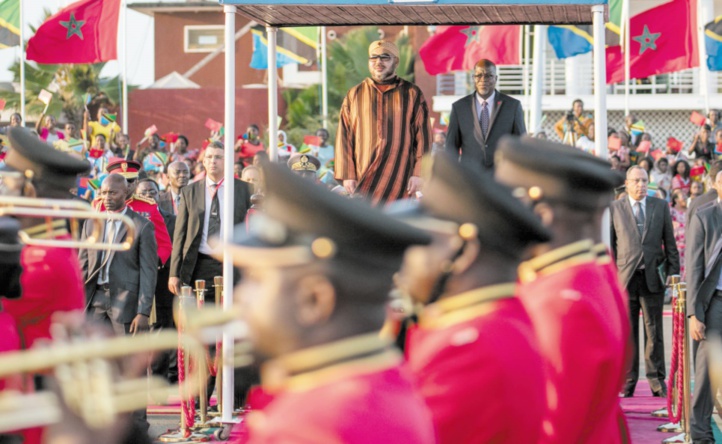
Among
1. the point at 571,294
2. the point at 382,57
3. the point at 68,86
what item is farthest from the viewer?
the point at 68,86

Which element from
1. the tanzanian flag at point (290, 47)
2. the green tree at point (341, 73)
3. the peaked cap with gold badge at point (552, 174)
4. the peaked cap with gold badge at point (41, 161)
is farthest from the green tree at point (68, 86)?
the peaked cap with gold badge at point (552, 174)

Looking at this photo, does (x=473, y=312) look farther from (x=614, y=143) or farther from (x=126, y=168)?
(x=614, y=143)

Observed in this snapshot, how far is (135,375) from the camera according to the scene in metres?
2.92

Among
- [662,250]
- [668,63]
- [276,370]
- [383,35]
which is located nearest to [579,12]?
[662,250]

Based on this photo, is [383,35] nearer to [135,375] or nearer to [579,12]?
[579,12]

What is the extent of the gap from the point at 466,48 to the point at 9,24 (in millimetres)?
7597

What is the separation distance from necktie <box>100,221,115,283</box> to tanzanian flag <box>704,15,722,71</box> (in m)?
13.4

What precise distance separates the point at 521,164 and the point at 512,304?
0.88 m

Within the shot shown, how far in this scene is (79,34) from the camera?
1864 cm

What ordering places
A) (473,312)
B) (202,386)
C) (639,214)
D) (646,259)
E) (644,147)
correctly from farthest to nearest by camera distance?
(644,147) → (639,214) → (646,259) → (202,386) → (473,312)

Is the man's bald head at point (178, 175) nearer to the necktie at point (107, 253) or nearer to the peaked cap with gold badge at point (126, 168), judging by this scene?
the peaked cap with gold badge at point (126, 168)

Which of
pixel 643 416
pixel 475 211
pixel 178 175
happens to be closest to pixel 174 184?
pixel 178 175

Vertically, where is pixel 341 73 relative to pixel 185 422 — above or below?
above

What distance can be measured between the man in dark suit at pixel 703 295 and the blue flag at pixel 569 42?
11.3m
